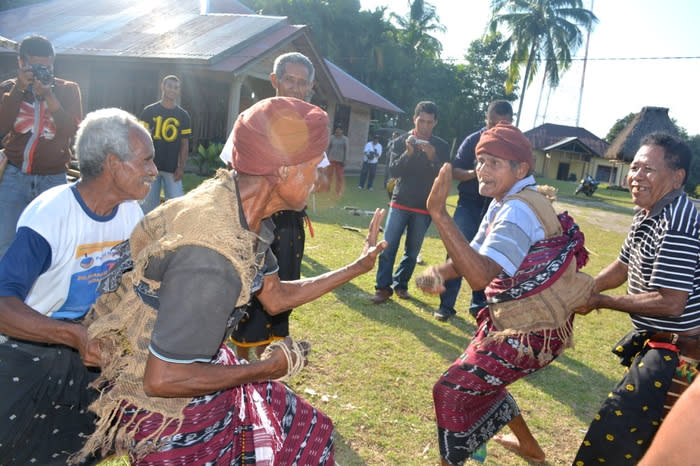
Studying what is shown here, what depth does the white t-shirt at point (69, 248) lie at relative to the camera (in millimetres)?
2119

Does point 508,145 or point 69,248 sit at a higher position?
point 508,145

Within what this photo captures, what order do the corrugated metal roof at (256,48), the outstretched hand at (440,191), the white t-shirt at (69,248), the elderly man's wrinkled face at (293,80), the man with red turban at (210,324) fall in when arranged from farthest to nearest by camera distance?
the corrugated metal roof at (256,48) < the elderly man's wrinkled face at (293,80) < the outstretched hand at (440,191) < the white t-shirt at (69,248) < the man with red turban at (210,324)

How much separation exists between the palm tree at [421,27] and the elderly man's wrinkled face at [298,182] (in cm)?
4127

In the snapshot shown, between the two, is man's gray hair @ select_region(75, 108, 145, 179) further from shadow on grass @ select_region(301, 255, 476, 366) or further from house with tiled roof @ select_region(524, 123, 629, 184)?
house with tiled roof @ select_region(524, 123, 629, 184)

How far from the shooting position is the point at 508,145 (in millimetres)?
2740

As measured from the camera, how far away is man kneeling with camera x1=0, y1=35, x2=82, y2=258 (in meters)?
4.27

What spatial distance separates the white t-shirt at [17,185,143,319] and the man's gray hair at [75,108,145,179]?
0.14 metres

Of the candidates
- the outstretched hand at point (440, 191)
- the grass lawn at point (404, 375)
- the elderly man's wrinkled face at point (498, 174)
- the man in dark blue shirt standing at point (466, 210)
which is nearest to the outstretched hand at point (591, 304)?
the elderly man's wrinkled face at point (498, 174)

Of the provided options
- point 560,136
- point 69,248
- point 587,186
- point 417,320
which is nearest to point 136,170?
point 69,248

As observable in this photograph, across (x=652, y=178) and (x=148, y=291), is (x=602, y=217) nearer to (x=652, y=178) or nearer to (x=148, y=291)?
(x=652, y=178)

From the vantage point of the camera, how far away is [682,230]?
2641mm

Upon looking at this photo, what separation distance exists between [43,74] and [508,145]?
4.00 m

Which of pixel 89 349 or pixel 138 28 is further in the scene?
pixel 138 28

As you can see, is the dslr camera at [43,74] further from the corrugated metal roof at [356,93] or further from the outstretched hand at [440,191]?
the corrugated metal roof at [356,93]
